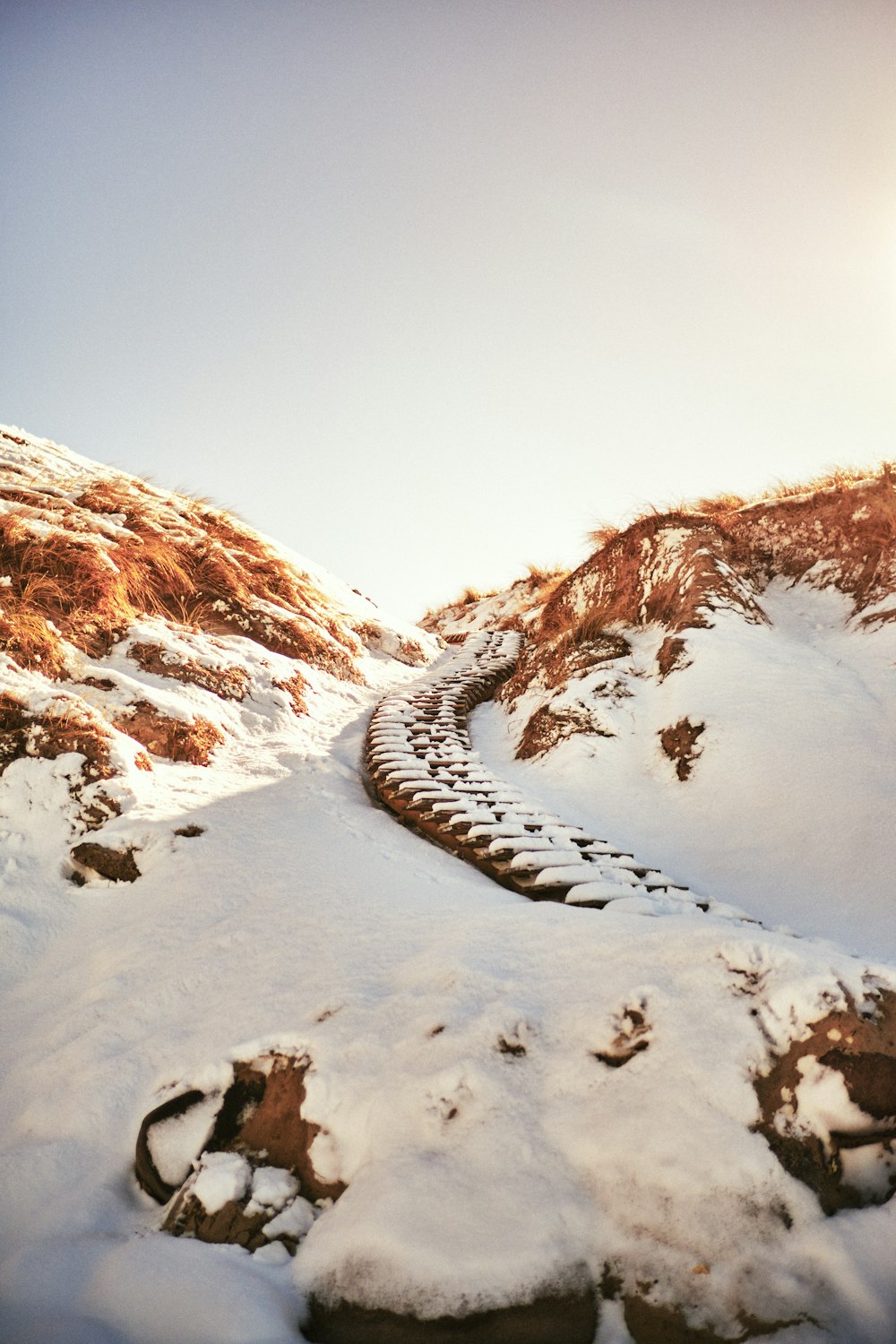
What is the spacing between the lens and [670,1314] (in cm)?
83

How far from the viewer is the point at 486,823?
2660 mm

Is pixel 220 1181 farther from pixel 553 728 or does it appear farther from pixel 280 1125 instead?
pixel 553 728

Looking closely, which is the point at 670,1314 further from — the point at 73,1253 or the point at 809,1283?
the point at 73,1253

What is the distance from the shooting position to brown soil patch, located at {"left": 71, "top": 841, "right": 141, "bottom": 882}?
223cm

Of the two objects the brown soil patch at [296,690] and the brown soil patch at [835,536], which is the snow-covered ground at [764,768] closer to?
the brown soil patch at [835,536]

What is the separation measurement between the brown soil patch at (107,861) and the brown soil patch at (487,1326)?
1.70m

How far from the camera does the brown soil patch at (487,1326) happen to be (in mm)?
827

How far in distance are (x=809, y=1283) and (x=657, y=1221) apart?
→ 199 mm

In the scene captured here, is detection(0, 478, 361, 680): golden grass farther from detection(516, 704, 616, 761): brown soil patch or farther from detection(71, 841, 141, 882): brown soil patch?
detection(516, 704, 616, 761): brown soil patch

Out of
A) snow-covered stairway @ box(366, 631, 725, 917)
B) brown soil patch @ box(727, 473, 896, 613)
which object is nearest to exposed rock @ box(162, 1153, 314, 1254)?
snow-covered stairway @ box(366, 631, 725, 917)

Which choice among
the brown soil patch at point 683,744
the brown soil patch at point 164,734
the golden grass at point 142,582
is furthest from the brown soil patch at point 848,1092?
the golden grass at point 142,582

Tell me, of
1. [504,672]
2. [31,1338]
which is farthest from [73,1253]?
[504,672]

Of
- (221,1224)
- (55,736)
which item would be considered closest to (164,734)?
(55,736)

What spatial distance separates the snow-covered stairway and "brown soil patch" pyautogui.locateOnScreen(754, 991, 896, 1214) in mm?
765
